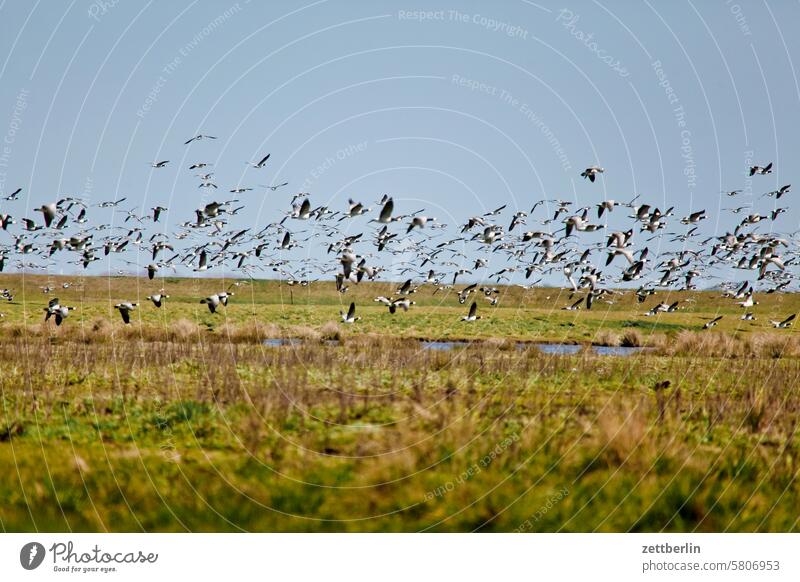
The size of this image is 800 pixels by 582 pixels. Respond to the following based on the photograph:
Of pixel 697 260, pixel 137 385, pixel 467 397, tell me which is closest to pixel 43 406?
pixel 137 385

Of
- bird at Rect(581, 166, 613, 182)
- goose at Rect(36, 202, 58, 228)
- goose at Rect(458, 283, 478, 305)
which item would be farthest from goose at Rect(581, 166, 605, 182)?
goose at Rect(36, 202, 58, 228)

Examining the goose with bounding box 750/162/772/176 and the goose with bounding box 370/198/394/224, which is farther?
the goose with bounding box 750/162/772/176

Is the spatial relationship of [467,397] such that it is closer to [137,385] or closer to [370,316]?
[137,385]

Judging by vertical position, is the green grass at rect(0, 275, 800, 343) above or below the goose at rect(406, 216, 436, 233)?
below

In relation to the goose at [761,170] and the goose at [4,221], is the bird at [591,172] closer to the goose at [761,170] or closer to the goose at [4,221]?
the goose at [761,170]
